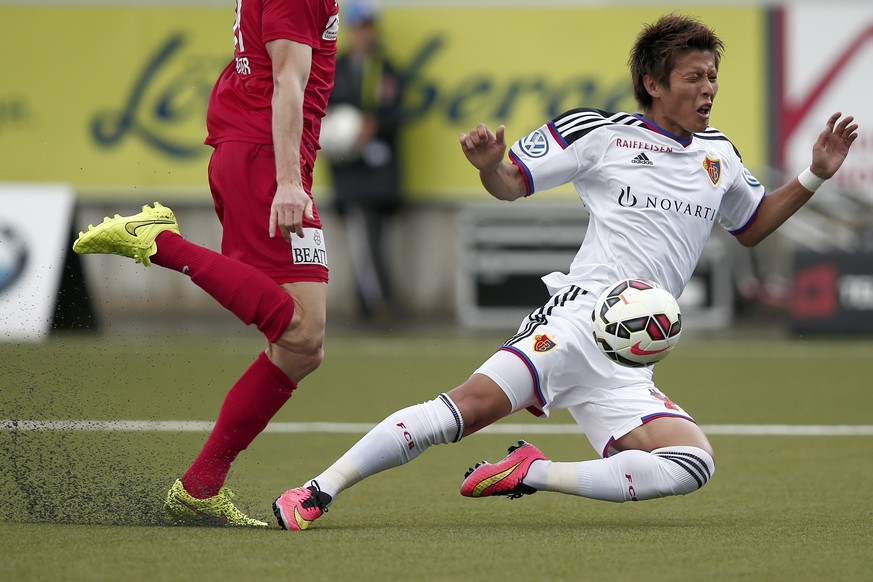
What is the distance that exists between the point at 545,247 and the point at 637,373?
9.25 meters

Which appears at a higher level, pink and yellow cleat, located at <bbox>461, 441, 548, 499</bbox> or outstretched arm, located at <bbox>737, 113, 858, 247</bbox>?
outstretched arm, located at <bbox>737, 113, 858, 247</bbox>

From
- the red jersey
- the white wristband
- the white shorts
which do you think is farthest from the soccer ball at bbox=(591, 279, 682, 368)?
the red jersey

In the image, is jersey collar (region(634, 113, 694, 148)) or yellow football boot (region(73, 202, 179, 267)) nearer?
yellow football boot (region(73, 202, 179, 267))

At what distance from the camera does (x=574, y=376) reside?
487 cm

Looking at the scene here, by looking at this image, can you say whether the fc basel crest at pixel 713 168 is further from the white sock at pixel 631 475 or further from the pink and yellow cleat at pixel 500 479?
the pink and yellow cleat at pixel 500 479

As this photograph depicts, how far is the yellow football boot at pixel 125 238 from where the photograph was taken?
4789 mm

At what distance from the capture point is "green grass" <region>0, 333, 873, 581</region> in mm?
3963

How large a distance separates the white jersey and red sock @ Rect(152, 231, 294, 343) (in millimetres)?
987

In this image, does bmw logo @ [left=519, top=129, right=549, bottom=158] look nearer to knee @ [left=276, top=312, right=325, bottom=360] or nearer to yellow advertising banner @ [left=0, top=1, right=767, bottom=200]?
knee @ [left=276, top=312, right=325, bottom=360]

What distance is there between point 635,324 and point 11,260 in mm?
8375

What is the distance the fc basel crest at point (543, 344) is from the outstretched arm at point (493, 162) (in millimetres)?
→ 508

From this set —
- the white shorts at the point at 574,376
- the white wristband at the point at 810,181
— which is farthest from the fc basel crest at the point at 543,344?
the white wristband at the point at 810,181

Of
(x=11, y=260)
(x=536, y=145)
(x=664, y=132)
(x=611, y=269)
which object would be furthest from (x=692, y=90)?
(x=11, y=260)

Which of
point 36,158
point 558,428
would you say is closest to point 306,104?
point 558,428
